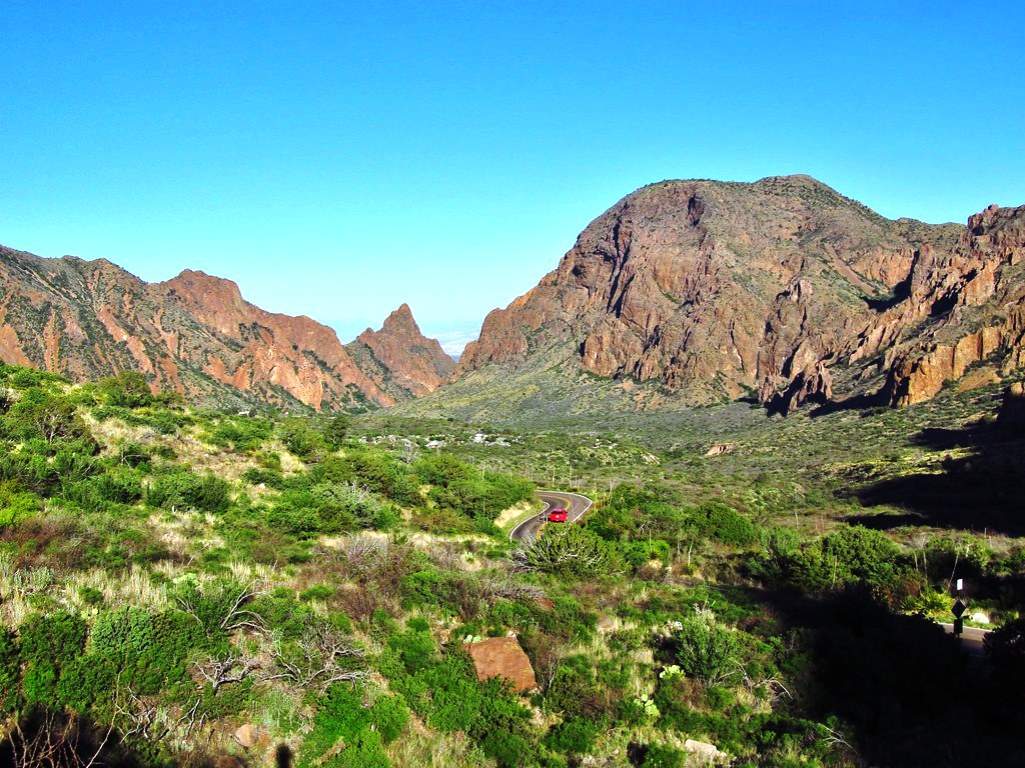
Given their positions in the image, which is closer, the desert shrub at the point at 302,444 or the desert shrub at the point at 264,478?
the desert shrub at the point at 264,478

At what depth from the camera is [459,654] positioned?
1198 centimetres

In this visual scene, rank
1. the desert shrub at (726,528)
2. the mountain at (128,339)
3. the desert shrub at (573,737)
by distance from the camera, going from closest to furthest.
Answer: the desert shrub at (573,737)
the desert shrub at (726,528)
the mountain at (128,339)

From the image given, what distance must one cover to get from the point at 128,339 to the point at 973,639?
146000 millimetres

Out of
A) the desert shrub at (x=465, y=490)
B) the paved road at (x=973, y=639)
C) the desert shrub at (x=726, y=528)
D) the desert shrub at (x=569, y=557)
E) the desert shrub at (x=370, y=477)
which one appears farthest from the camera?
the desert shrub at (x=465, y=490)

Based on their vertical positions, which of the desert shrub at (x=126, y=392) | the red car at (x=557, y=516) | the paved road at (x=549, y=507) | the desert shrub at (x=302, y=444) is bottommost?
the paved road at (x=549, y=507)

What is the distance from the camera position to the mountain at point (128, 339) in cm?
11312

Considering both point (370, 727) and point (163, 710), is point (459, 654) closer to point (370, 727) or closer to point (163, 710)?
point (370, 727)

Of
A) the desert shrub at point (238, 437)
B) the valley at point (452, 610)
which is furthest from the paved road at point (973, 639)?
the desert shrub at point (238, 437)

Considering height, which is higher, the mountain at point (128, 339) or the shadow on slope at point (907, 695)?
the mountain at point (128, 339)

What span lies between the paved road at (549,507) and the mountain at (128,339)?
294 ft

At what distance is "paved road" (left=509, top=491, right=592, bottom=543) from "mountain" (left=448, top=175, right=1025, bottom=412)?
63.2 metres

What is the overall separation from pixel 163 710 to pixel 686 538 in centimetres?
2097

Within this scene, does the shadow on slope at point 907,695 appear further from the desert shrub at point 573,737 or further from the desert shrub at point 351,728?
the desert shrub at point 351,728

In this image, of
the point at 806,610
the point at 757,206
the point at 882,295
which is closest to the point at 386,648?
the point at 806,610
